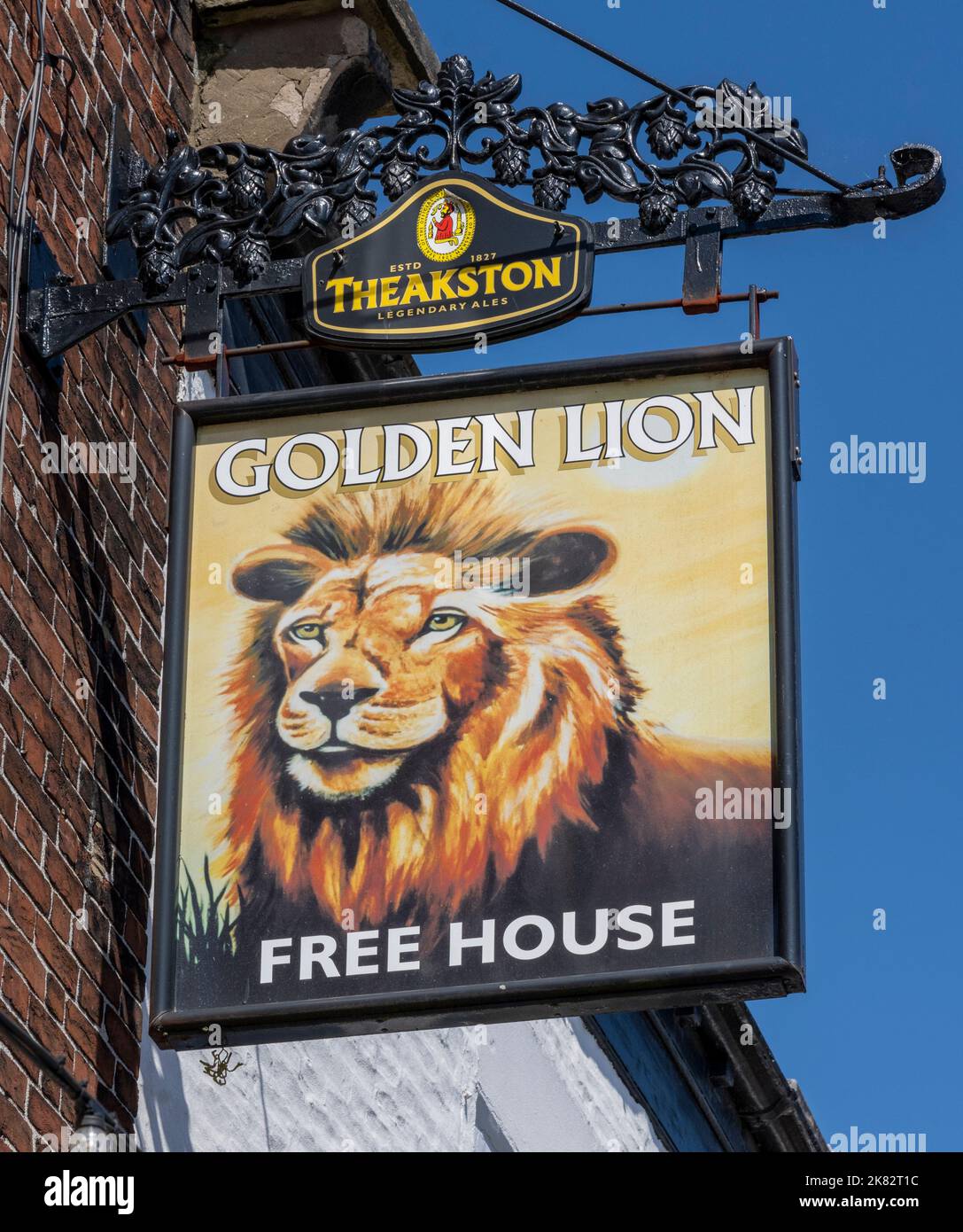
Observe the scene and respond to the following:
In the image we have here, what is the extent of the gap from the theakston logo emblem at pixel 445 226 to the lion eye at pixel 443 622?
114 centimetres

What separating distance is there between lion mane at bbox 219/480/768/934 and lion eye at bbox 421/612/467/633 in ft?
0.35

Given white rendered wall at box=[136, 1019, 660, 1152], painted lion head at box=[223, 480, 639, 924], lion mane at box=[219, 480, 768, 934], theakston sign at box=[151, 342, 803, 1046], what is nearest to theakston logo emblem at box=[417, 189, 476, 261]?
theakston sign at box=[151, 342, 803, 1046]

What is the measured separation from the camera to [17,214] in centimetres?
736

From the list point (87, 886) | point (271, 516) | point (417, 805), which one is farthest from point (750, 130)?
point (87, 886)

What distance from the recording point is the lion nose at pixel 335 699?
655 cm

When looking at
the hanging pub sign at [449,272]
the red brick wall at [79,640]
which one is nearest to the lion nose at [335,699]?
the red brick wall at [79,640]

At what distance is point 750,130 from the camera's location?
7.08 m

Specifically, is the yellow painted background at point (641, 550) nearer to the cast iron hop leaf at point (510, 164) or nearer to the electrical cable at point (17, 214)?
the electrical cable at point (17, 214)

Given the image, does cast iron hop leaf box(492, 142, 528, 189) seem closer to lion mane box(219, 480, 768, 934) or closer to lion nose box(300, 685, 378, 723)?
lion mane box(219, 480, 768, 934)

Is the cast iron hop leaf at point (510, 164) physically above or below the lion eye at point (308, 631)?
above

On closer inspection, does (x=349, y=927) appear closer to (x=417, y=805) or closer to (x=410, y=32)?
(x=417, y=805)

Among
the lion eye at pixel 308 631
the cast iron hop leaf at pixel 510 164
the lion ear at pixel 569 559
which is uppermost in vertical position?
the cast iron hop leaf at pixel 510 164

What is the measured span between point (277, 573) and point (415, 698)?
550mm

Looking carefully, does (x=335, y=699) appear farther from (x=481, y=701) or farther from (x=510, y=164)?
(x=510, y=164)
